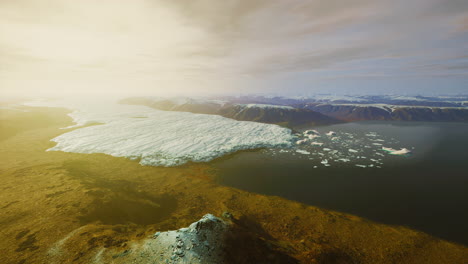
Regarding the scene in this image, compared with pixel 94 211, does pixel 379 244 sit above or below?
below

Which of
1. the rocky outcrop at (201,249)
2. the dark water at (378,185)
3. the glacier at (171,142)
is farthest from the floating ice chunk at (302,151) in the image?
the rocky outcrop at (201,249)

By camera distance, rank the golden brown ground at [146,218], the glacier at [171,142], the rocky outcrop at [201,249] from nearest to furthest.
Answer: the rocky outcrop at [201,249]
the golden brown ground at [146,218]
the glacier at [171,142]

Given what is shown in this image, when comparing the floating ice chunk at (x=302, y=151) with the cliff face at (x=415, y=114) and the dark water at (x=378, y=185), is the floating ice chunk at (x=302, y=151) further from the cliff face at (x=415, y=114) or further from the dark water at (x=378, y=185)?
the cliff face at (x=415, y=114)

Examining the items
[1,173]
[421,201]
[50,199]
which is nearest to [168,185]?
[50,199]

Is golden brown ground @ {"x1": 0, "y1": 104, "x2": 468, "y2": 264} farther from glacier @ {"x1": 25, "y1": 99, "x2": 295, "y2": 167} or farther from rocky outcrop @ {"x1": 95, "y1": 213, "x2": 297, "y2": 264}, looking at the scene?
glacier @ {"x1": 25, "y1": 99, "x2": 295, "y2": 167}

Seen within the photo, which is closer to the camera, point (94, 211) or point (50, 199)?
point (94, 211)

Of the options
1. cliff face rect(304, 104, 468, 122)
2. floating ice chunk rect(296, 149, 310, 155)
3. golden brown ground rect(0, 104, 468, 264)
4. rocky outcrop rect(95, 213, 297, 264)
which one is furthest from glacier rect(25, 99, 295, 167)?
cliff face rect(304, 104, 468, 122)

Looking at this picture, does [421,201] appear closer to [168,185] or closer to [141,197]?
[168,185]
